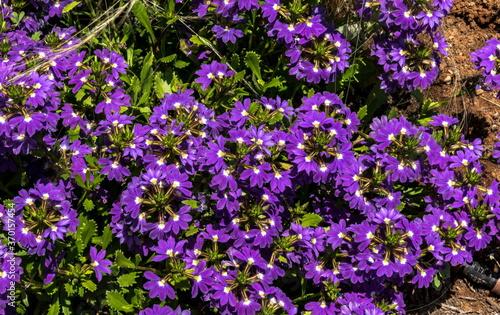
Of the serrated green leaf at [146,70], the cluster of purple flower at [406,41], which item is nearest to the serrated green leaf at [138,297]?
the serrated green leaf at [146,70]

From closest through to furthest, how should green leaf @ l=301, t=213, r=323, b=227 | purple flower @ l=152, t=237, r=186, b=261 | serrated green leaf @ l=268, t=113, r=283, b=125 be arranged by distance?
purple flower @ l=152, t=237, r=186, b=261, green leaf @ l=301, t=213, r=323, b=227, serrated green leaf @ l=268, t=113, r=283, b=125

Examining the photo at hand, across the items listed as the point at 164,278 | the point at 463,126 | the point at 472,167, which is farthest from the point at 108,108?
the point at 463,126

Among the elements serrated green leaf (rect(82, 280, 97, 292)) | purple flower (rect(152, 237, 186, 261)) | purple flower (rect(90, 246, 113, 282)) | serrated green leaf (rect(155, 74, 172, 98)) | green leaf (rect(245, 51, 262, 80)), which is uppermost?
green leaf (rect(245, 51, 262, 80))

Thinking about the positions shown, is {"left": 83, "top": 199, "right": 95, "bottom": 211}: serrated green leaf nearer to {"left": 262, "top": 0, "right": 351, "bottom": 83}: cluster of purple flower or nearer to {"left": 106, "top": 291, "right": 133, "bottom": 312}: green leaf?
{"left": 106, "top": 291, "right": 133, "bottom": 312}: green leaf

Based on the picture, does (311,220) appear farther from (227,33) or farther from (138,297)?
(227,33)

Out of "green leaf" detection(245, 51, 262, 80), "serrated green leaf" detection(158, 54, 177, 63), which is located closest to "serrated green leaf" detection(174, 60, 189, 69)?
"serrated green leaf" detection(158, 54, 177, 63)

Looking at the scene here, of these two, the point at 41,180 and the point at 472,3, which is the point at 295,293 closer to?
the point at 41,180

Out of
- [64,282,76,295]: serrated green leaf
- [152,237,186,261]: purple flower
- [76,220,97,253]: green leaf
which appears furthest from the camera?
[76,220,97,253]: green leaf

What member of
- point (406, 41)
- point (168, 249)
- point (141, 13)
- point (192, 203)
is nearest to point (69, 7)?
point (141, 13)
